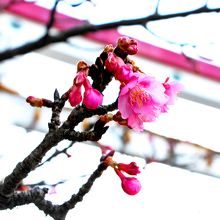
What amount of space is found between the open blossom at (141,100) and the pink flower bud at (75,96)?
0.14 ft

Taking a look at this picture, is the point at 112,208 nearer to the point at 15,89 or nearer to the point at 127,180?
the point at 15,89

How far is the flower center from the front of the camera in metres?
0.45

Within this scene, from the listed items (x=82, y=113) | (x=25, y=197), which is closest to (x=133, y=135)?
(x=25, y=197)

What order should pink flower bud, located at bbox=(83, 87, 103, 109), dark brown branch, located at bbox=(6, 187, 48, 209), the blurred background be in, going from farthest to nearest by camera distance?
the blurred background, dark brown branch, located at bbox=(6, 187, 48, 209), pink flower bud, located at bbox=(83, 87, 103, 109)

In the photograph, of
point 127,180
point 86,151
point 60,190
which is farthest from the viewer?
point 86,151

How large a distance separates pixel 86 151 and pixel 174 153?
1.16 ft

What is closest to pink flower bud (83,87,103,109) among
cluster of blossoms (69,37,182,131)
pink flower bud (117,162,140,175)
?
cluster of blossoms (69,37,182,131)

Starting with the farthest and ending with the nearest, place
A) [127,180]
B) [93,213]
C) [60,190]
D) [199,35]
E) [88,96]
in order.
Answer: [93,213]
[60,190]
[199,35]
[127,180]
[88,96]

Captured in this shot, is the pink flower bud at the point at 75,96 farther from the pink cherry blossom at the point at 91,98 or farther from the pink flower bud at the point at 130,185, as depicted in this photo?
the pink flower bud at the point at 130,185

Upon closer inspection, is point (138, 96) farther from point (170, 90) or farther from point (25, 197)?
point (25, 197)

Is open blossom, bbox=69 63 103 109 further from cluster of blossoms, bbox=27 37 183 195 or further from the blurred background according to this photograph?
the blurred background

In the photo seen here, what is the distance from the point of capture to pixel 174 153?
160 centimetres

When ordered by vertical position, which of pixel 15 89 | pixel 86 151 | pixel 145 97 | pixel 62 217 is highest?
pixel 145 97

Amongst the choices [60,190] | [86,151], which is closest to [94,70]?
[60,190]
